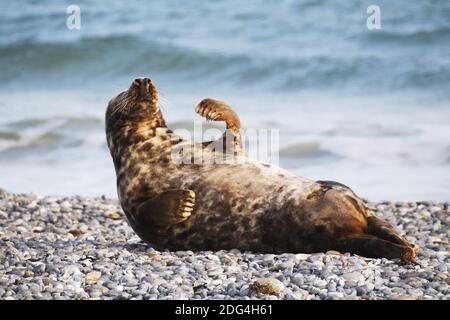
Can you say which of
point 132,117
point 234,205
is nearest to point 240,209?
point 234,205

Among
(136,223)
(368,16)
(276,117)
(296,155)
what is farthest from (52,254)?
(368,16)

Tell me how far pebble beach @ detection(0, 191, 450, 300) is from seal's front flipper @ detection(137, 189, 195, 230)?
0.24 m

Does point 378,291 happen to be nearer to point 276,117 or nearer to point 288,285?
point 288,285

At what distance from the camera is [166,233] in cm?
710

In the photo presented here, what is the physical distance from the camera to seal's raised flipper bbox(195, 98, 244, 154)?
292 inches

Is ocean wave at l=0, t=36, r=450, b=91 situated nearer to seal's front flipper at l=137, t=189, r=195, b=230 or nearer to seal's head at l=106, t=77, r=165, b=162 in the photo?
seal's head at l=106, t=77, r=165, b=162

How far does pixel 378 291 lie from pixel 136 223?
2026mm

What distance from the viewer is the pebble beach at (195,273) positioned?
5.89 metres

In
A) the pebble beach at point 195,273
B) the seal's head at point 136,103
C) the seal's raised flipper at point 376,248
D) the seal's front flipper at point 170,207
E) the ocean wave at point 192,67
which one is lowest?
the pebble beach at point 195,273

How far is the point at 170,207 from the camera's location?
6.89 m

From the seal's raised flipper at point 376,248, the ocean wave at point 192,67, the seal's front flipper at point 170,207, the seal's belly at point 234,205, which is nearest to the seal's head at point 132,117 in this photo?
the seal's belly at point 234,205

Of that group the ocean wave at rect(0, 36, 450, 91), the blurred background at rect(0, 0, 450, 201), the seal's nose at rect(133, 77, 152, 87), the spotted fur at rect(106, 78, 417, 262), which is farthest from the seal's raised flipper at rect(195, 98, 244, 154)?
the ocean wave at rect(0, 36, 450, 91)

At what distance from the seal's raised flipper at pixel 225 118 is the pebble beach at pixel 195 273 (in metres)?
0.91

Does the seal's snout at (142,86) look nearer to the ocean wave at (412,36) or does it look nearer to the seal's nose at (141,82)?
the seal's nose at (141,82)
